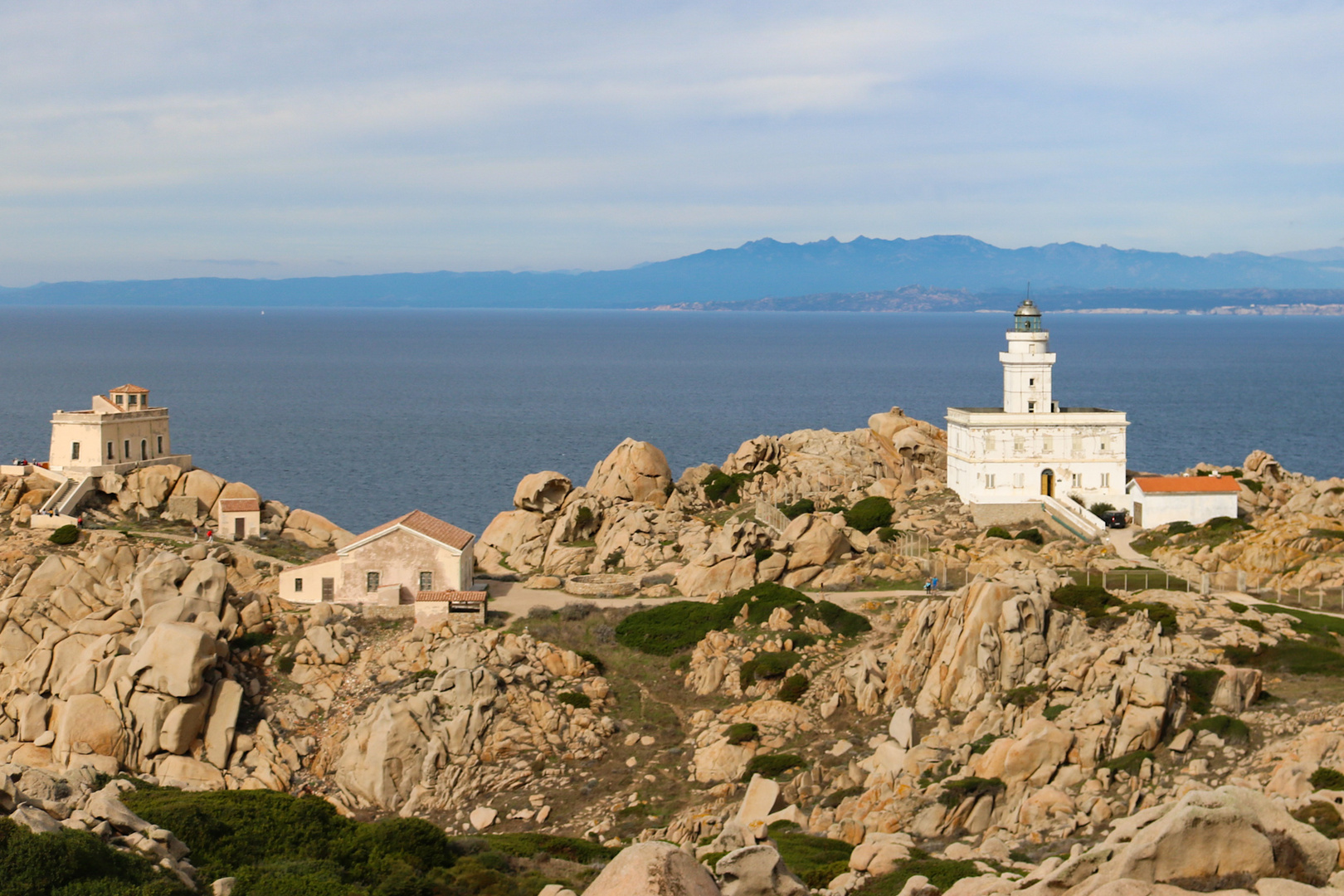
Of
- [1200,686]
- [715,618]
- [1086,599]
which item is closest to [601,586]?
[715,618]

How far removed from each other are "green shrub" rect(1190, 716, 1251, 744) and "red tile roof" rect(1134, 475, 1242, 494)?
24.5 m

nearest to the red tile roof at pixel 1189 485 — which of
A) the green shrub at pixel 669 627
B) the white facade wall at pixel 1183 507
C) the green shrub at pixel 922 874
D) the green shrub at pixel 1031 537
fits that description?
the white facade wall at pixel 1183 507

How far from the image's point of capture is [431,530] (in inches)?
2026

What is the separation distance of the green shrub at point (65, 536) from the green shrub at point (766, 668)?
94.7 feet

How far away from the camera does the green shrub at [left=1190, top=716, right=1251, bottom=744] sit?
3422cm

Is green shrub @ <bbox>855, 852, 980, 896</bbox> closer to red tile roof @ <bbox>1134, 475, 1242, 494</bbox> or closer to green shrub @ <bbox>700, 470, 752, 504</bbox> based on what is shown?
red tile roof @ <bbox>1134, 475, 1242, 494</bbox>

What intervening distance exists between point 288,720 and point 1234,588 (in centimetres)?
3325

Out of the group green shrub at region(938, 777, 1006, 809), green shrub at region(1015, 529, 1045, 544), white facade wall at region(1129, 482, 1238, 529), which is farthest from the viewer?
white facade wall at region(1129, 482, 1238, 529)

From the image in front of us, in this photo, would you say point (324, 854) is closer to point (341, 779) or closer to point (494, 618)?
point (341, 779)

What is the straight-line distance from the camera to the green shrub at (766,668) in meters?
44.2

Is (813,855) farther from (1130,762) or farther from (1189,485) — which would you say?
(1189,485)

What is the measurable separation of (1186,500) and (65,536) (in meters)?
47.3

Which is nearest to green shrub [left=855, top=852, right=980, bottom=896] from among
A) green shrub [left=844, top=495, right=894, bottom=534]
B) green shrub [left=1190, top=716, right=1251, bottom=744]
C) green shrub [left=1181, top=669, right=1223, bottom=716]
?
green shrub [left=1190, top=716, right=1251, bottom=744]

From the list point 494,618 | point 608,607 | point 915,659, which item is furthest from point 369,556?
point 915,659
